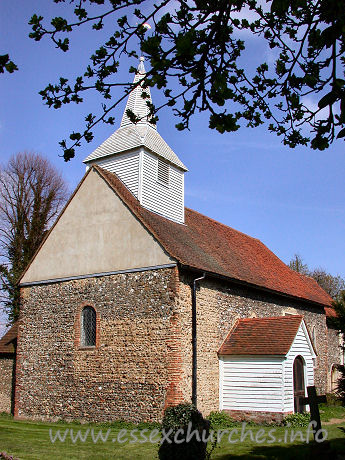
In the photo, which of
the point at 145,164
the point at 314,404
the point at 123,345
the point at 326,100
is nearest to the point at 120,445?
the point at 123,345

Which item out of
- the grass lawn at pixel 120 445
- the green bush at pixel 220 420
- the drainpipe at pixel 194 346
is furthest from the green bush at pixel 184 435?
the green bush at pixel 220 420

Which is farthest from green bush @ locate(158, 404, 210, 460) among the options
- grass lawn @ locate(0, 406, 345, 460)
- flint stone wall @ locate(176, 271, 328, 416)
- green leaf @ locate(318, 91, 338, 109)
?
green leaf @ locate(318, 91, 338, 109)

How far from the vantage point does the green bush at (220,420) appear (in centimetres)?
1511

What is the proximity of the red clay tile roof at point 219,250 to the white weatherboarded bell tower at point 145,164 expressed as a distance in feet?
1.41

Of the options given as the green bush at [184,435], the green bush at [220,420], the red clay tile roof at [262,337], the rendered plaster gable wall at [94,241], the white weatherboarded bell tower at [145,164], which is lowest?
the green bush at [220,420]

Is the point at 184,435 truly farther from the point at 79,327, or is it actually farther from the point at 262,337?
the point at 79,327

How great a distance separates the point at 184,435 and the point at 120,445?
13.6 feet

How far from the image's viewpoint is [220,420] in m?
15.2

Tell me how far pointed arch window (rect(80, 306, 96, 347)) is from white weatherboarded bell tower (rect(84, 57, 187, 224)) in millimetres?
4303

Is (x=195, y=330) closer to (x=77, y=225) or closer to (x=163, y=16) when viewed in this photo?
(x=77, y=225)

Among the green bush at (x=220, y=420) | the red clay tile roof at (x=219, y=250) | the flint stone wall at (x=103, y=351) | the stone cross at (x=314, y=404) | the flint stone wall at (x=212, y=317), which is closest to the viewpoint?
the stone cross at (x=314, y=404)

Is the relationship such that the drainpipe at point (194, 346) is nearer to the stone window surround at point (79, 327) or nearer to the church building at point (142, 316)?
the church building at point (142, 316)

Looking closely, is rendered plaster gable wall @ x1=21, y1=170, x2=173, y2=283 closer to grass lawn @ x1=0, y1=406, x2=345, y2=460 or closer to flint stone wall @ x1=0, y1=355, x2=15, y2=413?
flint stone wall @ x1=0, y1=355, x2=15, y2=413

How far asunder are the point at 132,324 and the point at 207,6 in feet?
36.5
